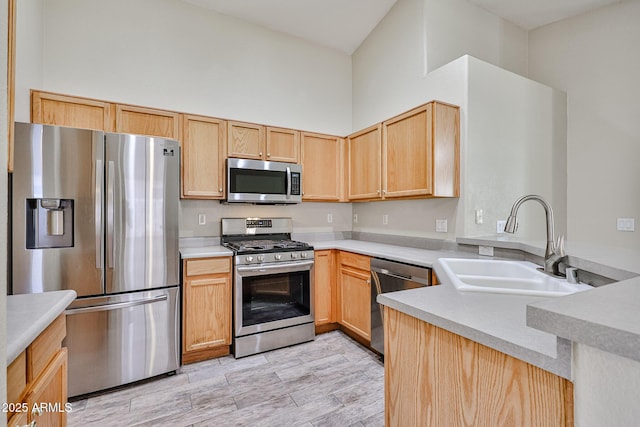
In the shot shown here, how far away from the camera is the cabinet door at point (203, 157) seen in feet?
9.23

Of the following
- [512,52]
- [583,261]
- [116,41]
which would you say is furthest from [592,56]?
[116,41]

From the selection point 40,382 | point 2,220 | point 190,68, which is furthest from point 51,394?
point 190,68

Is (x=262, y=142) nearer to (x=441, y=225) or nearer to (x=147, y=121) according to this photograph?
(x=147, y=121)

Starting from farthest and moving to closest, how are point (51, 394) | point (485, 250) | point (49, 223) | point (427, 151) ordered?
1. point (427, 151)
2. point (485, 250)
3. point (49, 223)
4. point (51, 394)

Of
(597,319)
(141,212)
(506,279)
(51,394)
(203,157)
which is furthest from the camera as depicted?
(203,157)

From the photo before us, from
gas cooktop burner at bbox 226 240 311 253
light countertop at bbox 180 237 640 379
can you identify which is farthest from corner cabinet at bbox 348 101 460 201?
light countertop at bbox 180 237 640 379

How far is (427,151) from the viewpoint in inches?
99.2

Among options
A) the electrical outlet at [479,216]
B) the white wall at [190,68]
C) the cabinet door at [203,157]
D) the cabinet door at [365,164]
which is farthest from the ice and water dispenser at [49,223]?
the electrical outlet at [479,216]

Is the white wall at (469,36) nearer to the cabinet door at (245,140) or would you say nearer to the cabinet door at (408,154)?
the cabinet door at (408,154)

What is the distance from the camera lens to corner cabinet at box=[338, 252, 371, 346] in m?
2.74

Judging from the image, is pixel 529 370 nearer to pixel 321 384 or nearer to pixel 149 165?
pixel 321 384

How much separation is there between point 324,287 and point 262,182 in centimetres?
122

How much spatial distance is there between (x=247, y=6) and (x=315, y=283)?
2.89 meters

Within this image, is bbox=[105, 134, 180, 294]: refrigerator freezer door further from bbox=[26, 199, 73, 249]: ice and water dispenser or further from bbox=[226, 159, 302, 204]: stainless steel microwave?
bbox=[226, 159, 302, 204]: stainless steel microwave
